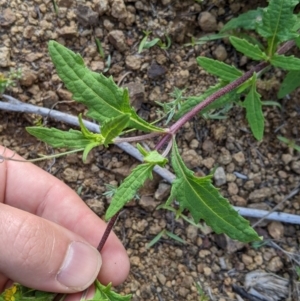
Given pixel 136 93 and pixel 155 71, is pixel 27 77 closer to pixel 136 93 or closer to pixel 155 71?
pixel 136 93

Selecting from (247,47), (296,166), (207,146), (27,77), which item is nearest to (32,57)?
(27,77)

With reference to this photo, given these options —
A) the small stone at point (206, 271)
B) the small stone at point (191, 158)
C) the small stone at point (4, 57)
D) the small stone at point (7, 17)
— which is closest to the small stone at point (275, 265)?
the small stone at point (206, 271)

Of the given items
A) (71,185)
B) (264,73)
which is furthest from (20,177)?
(264,73)

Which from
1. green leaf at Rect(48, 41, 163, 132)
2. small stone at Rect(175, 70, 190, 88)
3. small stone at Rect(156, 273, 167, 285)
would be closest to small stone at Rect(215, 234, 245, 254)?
small stone at Rect(156, 273, 167, 285)

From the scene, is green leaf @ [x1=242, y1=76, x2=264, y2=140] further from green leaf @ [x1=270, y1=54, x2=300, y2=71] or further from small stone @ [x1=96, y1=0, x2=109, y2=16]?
small stone @ [x1=96, y1=0, x2=109, y2=16]

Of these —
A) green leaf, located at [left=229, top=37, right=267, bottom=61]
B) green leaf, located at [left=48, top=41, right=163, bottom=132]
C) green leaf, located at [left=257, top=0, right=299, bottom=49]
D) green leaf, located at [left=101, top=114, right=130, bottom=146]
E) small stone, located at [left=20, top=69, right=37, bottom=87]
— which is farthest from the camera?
small stone, located at [left=20, top=69, right=37, bottom=87]

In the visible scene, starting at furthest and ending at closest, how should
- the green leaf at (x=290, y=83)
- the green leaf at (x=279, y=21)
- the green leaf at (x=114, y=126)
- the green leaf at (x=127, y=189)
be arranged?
the green leaf at (x=290, y=83) < the green leaf at (x=279, y=21) < the green leaf at (x=127, y=189) < the green leaf at (x=114, y=126)

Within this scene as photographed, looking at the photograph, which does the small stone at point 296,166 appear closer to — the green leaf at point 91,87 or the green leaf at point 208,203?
the green leaf at point 208,203
